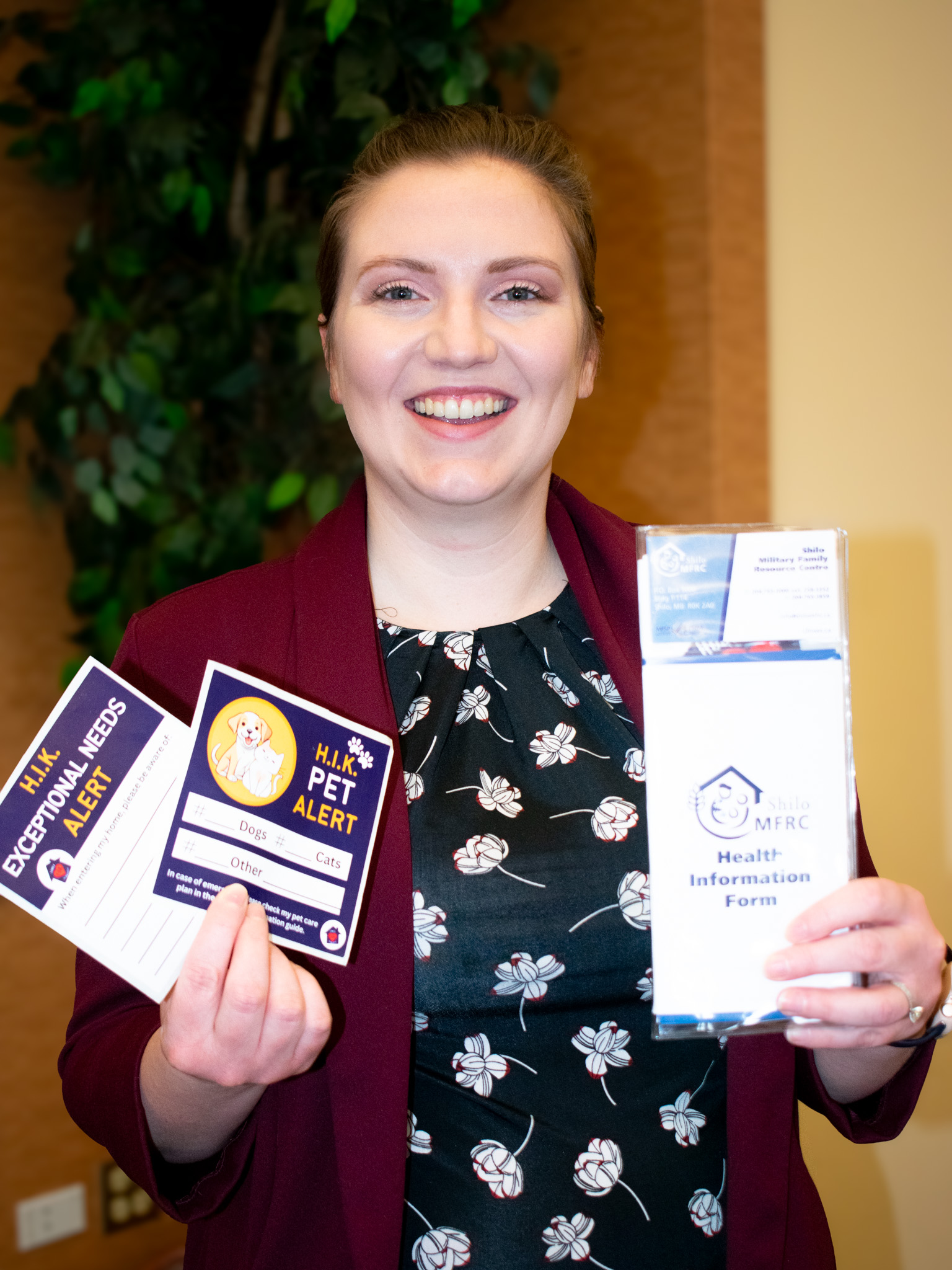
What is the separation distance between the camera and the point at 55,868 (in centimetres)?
79

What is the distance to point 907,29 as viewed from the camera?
188 cm

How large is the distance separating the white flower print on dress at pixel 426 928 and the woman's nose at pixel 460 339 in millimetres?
483

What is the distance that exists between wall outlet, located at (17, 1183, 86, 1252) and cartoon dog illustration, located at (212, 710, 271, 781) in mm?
1678

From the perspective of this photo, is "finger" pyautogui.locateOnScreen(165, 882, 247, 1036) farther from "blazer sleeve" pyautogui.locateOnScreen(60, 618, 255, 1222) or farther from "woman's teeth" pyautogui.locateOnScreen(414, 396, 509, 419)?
"woman's teeth" pyautogui.locateOnScreen(414, 396, 509, 419)

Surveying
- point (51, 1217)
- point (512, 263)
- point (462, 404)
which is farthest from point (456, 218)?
point (51, 1217)

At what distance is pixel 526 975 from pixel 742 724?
0.98 ft

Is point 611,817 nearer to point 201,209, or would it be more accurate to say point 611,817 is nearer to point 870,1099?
point 870,1099

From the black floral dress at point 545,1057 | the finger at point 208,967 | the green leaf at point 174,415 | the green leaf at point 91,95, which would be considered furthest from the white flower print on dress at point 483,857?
the green leaf at point 91,95

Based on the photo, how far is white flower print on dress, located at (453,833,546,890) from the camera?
3.10ft

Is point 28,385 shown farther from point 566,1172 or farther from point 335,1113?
point 566,1172

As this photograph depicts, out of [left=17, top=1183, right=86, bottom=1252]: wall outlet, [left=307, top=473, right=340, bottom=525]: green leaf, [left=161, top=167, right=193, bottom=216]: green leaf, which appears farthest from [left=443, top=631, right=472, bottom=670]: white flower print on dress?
[left=17, top=1183, right=86, bottom=1252]: wall outlet

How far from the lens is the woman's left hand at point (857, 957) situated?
0.78 meters

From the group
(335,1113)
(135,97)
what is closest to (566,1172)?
(335,1113)

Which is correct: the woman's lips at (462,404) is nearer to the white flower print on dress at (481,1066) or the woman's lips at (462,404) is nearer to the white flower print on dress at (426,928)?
the white flower print on dress at (426,928)
